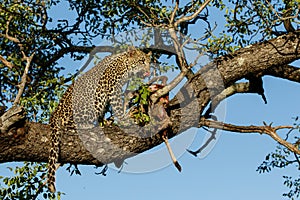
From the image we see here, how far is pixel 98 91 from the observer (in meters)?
8.60

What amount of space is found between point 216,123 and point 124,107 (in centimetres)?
141

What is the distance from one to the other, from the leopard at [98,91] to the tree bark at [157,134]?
17.1 inches

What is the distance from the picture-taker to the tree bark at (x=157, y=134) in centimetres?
620

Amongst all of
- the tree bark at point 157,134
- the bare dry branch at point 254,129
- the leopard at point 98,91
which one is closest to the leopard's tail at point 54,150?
the tree bark at point 157,134

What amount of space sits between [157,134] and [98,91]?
198cm

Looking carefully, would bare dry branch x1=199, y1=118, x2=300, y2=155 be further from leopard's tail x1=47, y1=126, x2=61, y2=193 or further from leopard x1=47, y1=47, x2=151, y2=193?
leopard's tail x1=47, y1=126, x2=61, y2=193

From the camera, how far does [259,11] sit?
8289 mm

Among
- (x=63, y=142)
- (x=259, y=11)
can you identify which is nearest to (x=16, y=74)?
(x=63, y=142)

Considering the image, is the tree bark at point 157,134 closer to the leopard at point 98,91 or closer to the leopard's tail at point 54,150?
the leopard's tail at point 54,150

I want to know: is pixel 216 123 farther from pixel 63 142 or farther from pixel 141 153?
pixel 63 142

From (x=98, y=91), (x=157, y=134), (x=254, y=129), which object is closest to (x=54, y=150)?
(x=157, y=134)

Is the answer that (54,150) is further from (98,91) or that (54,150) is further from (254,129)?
(254,129)

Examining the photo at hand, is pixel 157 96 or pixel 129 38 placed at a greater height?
pixel 129 38

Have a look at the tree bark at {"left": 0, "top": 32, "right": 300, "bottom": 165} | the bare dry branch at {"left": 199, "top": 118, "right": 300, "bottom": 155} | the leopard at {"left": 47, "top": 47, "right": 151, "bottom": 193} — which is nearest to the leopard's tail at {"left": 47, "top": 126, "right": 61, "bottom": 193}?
the tree bark at {"left": 0, "top": 32, "right": 300, "bottom": 165}
